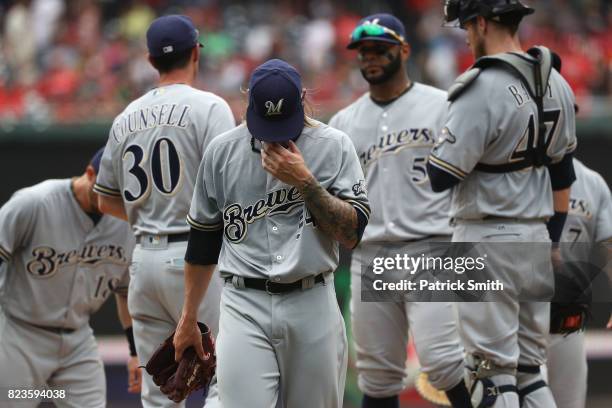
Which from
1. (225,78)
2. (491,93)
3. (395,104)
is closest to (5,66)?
(225,78)

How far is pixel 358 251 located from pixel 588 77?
7262mm

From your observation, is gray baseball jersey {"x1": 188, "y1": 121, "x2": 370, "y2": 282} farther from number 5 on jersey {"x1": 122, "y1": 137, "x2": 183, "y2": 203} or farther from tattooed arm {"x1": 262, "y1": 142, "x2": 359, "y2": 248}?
number 5 on jersey {"x1": 122, "y1": 137, "x2": 183, "y2": 203}

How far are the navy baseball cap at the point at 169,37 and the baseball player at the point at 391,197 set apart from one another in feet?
4.43

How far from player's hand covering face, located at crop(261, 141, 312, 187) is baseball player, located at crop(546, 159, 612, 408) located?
99.2 inches

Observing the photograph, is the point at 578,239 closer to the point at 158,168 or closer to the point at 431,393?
the point at 431,393

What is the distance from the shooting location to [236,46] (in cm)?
1515

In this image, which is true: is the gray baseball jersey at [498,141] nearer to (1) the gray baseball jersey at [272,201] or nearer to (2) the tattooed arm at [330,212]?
(1) the gray baseball jersey at [272,201]

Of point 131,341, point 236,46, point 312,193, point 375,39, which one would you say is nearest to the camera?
point 312,193

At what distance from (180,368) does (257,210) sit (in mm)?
896

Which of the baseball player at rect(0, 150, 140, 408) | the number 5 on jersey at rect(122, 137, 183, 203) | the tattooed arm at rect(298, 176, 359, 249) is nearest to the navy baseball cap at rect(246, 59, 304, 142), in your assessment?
the tattooed arm at rect(298, 176, 359, 249)

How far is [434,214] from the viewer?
6.73m

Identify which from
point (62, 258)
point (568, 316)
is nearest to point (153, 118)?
point (62, 258)

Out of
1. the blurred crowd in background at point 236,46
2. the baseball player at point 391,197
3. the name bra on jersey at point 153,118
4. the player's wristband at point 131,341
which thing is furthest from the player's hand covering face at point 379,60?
the blurred crowd in background at point 236,46

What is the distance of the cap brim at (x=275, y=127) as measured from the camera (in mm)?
4508
